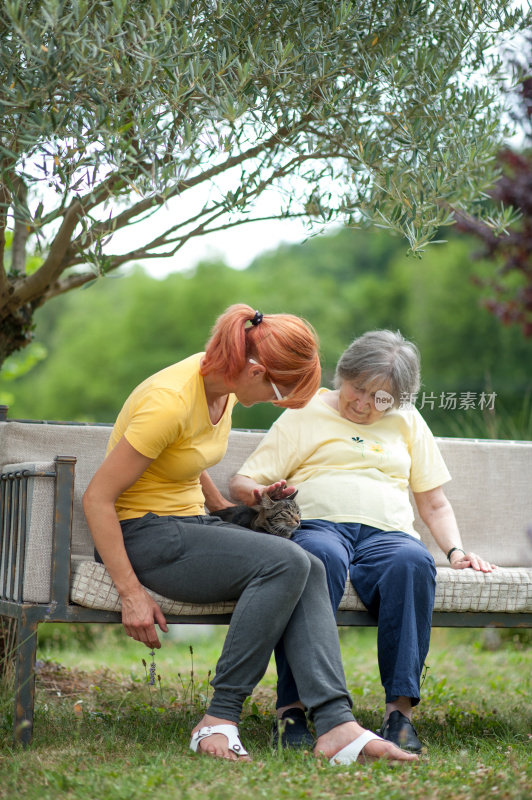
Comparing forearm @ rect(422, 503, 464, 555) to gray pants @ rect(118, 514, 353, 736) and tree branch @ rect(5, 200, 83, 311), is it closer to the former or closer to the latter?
gray pants @ rect(118, 514, 353, 736)

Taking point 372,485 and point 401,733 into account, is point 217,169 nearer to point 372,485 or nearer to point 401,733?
point 372,485

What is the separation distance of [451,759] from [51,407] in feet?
95.7

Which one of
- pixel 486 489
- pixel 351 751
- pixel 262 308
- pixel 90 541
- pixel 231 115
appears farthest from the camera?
pixel 262 308

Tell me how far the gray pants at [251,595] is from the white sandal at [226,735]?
0.04 m

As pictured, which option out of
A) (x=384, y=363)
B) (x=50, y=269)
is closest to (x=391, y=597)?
(x=384, y=363)

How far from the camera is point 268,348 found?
8.75 feet

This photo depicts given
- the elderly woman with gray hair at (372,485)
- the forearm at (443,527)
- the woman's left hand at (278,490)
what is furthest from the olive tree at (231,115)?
the forearm at (443,527)

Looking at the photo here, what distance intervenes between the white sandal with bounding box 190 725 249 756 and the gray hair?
1304 mm

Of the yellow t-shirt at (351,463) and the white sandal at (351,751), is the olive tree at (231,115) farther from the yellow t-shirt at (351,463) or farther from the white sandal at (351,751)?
the white sandal at (351,751)

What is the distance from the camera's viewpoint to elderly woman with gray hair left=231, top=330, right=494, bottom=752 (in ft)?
9.13

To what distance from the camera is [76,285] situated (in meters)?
3.61

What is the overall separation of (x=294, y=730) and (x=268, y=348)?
1139mm

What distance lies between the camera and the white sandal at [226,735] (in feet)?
8.13

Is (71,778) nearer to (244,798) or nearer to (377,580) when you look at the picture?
(244,798)
